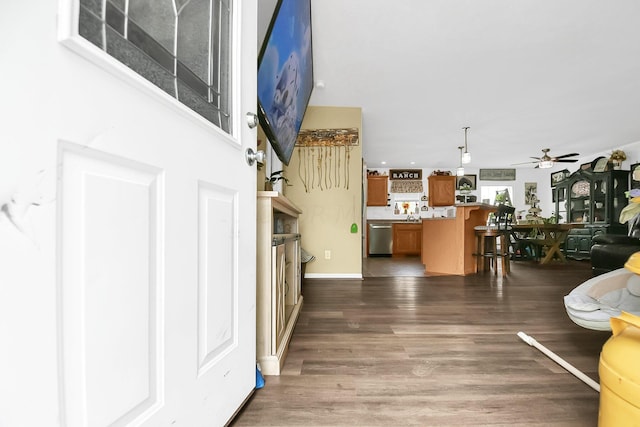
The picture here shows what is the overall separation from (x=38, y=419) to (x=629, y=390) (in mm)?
1198

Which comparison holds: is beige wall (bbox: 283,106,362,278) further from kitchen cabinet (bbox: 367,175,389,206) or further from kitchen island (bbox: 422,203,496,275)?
kitchen cabinet (bbox: 367,175,389,206)

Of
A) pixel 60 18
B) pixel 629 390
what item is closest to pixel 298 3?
pixel 60 18

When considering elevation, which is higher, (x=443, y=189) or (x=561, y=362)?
(x=443, y=189)

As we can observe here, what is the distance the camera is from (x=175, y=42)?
2.45 feet

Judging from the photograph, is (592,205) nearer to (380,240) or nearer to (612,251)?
(380,240)

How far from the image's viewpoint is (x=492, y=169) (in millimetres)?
8539

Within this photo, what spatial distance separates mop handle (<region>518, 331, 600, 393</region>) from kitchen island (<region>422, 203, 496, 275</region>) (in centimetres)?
241

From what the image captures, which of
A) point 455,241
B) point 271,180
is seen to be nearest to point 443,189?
point 455,241

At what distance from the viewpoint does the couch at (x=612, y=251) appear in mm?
2479

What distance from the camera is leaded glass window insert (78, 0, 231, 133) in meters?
0.54

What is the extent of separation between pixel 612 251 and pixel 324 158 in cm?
318

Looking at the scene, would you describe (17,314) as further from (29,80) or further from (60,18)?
(60,18)

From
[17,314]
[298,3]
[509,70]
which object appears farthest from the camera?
[509,70]

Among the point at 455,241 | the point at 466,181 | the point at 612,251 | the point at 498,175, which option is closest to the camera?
the point at 612,251
